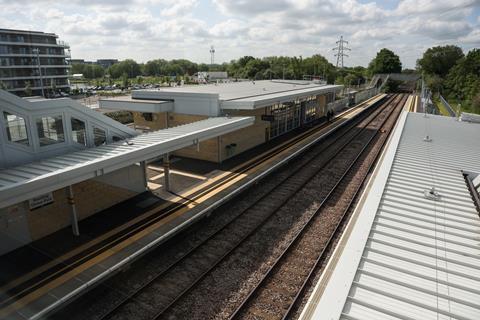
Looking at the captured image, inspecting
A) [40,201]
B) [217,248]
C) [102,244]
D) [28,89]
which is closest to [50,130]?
[40,201]

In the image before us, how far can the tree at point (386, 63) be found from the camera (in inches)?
4107

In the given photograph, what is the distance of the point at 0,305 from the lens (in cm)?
788

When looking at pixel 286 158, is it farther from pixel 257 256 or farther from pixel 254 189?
pixel 257 256

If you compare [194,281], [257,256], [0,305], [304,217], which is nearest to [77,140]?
[0,305]

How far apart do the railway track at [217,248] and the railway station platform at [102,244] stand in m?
1.05

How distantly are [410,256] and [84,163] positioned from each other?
957 cm

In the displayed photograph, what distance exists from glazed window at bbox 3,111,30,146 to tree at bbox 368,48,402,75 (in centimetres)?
11096

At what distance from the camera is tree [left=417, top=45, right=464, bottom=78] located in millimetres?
96338

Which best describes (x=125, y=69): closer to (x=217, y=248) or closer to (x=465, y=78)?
(x=465, y=78)

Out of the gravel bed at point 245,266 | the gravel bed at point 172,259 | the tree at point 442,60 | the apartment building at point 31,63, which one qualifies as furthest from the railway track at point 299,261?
the tree at point 442,60

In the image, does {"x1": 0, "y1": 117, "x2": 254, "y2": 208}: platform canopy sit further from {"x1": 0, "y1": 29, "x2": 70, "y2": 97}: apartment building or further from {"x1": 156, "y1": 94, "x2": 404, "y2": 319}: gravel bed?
{"x1": 0, "y1": 29, "x2": 70, "y2": 97}: apartment building

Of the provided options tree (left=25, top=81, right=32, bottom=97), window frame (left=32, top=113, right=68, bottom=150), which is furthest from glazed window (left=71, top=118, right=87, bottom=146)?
tree (left=25, top=81, right=32, bottom=97)

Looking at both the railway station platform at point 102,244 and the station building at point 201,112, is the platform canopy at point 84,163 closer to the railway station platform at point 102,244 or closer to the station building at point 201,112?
the railway station platform at point 102,244

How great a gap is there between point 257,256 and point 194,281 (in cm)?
233
